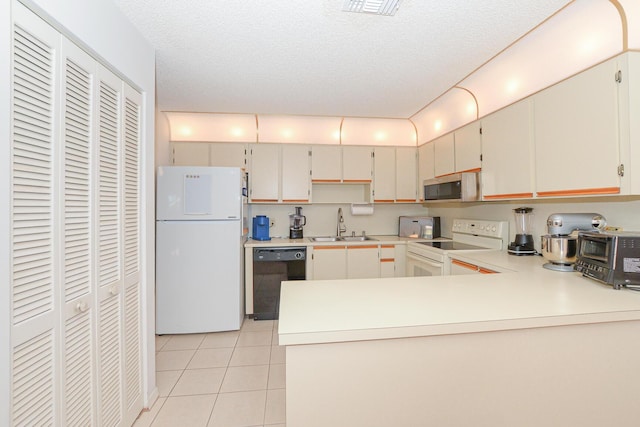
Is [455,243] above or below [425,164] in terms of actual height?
below

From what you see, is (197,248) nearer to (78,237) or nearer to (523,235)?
(78,237)

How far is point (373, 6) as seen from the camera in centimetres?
162

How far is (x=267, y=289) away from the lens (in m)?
3.31

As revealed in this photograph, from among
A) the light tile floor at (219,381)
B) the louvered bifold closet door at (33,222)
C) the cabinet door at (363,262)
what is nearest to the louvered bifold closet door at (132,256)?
the light tile floor at (219,381)

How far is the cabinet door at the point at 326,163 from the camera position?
373 cm

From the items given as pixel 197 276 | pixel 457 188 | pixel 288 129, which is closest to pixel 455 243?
pixel 457 188

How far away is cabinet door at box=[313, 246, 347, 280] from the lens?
3.41 meters

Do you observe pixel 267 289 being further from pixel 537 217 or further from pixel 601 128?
pixel 601 128

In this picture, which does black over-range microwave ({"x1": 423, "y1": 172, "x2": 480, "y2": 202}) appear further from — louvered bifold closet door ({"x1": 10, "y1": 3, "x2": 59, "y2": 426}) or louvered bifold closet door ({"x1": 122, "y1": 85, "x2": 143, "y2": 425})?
louvered bifold closet door ({"x1": 10, "y1": 3, "x2": 59, "y2": 426})

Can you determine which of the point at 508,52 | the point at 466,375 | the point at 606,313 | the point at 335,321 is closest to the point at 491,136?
the point at 508,52

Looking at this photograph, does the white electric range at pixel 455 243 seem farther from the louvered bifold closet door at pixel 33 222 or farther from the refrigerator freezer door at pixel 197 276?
the louvered bifold closet door at pixel 33 222

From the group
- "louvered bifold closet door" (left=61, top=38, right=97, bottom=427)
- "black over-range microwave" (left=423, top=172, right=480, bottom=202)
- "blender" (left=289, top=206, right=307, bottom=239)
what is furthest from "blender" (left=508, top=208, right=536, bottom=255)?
"louvered bifold closet door" (left=61, top=38, right=97, bottom=427)

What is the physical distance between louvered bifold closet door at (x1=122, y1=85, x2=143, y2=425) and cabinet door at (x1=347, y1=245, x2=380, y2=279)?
2.28 m

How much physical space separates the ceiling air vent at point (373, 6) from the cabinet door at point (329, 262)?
7.86ft
